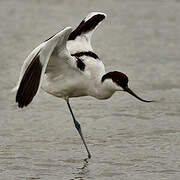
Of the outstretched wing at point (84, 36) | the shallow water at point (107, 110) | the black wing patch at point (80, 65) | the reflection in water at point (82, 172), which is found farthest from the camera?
the outstretched wing at point (84, 36)

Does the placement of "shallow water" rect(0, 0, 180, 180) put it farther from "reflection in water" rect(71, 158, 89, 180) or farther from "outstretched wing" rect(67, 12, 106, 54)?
Result: "outstretched wing" rect(67, 12, 106, 54)

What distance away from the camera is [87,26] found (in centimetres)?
941

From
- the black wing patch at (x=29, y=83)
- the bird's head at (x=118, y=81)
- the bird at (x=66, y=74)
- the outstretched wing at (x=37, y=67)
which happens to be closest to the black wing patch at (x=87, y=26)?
the bird at (x=66, y=74)

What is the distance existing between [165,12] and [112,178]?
8.58 metres

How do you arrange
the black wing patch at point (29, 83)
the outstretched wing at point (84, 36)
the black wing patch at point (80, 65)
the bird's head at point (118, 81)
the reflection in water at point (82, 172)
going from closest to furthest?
the black wing patch at point (29, 83)
the reflection in water at point (82, 172)
the bird's head at point (118, 81)
the black wing patch at point (80, 65)
the outstretched wing at point (84, 36)

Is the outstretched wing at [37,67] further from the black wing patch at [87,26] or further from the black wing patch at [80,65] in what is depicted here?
the black wing patch at [87,26]

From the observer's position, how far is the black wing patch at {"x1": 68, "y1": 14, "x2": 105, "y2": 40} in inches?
366

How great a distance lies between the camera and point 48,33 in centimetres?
1405

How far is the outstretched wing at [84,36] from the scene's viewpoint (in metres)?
8.90

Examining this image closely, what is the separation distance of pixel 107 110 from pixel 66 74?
1633 mm

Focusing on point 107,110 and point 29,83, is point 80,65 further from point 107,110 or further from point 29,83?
point 107,110

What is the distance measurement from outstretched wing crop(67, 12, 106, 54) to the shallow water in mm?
968

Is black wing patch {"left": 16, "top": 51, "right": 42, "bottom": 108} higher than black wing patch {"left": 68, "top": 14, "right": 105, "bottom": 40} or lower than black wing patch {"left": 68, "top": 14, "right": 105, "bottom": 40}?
higher

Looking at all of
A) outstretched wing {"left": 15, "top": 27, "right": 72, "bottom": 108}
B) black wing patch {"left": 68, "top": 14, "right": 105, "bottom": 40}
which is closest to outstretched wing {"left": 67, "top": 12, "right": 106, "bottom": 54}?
black wing patch {"left": 68, "top": 14, "right": 105, "bottom": 40}
